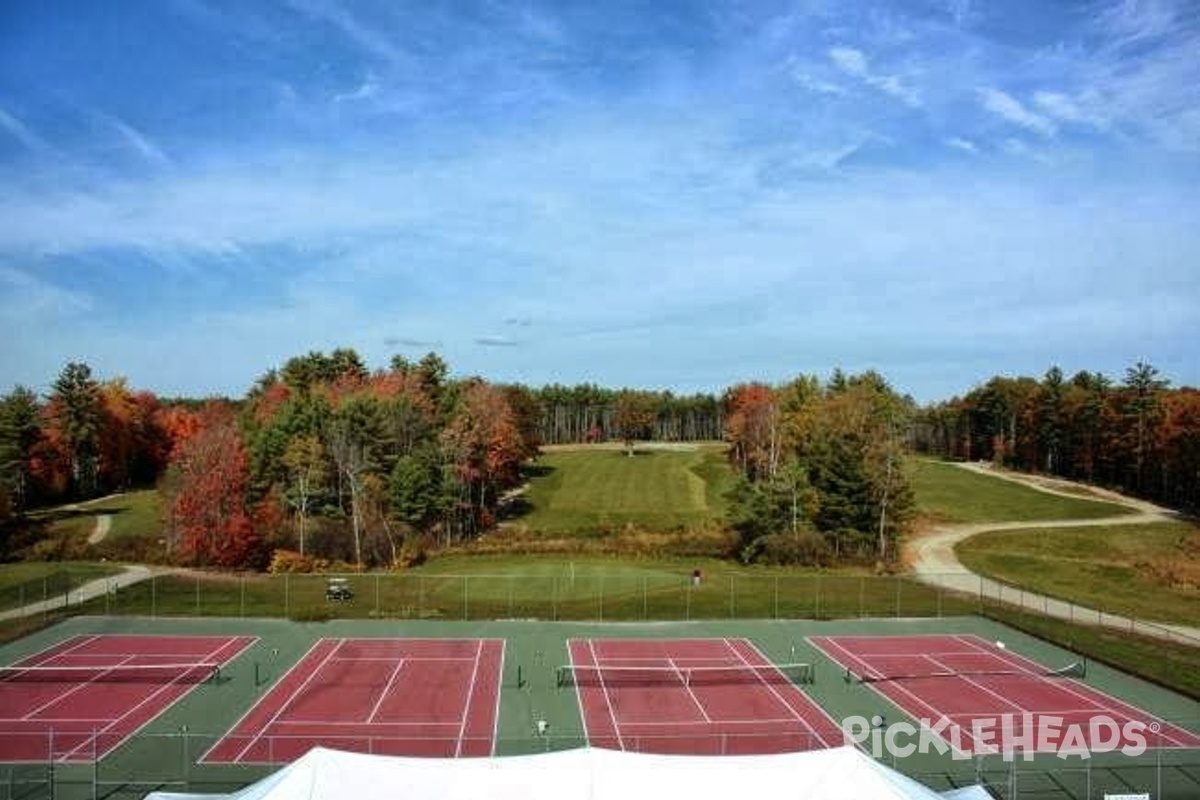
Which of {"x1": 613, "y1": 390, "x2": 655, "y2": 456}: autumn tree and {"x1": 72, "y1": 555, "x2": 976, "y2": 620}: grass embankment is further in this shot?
{"x1": 613, "y1": 390, "x2": 655, "y2": 456}: autumn tree

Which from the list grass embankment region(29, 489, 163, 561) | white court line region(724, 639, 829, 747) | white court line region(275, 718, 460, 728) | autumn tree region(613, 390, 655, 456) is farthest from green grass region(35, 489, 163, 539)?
autumn tree region(613, 390, 655, 456)

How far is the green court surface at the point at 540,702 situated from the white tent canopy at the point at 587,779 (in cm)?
476

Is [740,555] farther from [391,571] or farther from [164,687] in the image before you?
[164,687]

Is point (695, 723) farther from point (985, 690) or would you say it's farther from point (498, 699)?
point (985, 690)

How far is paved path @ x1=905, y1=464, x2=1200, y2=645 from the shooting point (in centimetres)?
4503

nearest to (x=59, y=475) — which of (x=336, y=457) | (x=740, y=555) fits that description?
(x=336, y=457)

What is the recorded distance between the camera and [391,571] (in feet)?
194

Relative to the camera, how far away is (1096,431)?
106 metres

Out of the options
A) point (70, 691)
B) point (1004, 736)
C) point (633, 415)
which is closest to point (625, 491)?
point (633, 415)

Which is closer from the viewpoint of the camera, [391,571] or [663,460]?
[391,571]

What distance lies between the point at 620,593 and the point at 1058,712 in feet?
75.3

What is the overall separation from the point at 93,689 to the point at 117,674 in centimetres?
185

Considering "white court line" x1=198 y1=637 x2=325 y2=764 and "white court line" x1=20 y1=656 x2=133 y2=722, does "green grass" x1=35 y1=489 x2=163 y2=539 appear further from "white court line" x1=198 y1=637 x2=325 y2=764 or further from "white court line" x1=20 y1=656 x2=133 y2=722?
"white court line" x1=198 y1=637 x2=325 y2=764

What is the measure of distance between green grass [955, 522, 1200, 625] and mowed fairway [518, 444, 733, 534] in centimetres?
2152
